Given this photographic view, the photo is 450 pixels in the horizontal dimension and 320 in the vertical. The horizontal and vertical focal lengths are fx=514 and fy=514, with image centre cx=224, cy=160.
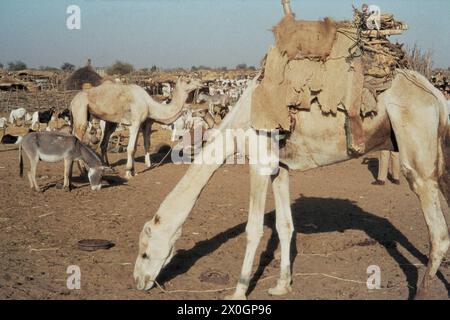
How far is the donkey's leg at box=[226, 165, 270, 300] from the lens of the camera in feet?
18.7

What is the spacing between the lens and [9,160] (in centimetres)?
1600

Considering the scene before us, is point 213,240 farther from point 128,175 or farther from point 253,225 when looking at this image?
point 128,175

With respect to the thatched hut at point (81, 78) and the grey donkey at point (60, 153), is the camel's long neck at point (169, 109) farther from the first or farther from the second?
the thatched hut at point (81, 78)

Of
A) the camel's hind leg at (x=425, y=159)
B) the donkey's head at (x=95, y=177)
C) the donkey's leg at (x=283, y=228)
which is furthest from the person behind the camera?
the donkey's head at (x=95, y=177)

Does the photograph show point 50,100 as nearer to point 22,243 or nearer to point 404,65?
point 22,243

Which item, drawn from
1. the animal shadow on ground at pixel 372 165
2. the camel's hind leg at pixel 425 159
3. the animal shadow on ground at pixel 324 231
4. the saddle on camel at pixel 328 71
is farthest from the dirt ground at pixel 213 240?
the saddle on camel at pixel 328 71

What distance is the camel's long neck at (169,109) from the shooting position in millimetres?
15834

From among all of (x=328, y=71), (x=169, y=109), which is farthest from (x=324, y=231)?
(x=169, y=109)

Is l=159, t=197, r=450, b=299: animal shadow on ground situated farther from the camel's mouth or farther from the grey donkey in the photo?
the grey donkey

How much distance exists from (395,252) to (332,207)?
2.83m

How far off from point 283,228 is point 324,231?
2.58 meters

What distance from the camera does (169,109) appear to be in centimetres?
1619

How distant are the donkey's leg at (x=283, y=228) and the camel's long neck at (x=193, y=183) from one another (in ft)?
2.87

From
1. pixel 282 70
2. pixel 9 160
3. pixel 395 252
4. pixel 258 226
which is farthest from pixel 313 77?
pixel 9 160
